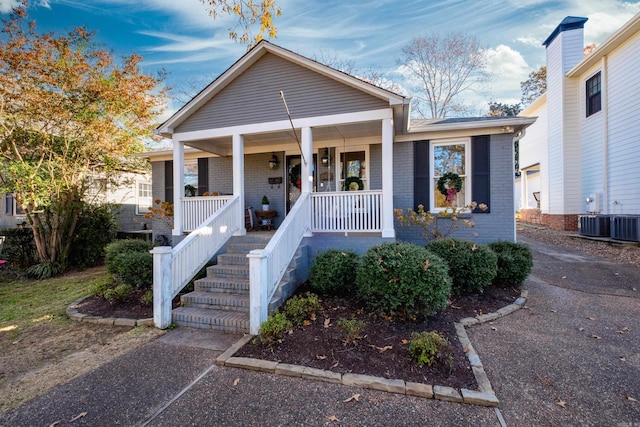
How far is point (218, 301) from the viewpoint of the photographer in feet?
15.6

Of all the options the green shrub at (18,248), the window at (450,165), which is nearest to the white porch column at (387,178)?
the window at (450,165)

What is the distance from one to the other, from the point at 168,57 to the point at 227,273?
30.9 ft

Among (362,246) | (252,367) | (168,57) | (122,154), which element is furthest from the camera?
(168,57)

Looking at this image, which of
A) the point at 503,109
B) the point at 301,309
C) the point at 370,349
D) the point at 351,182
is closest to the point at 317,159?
the point at 351,182

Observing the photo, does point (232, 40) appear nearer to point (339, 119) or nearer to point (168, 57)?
point (339, 119)

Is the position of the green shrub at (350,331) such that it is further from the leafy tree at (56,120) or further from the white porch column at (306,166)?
the leafy tree at (56,120)

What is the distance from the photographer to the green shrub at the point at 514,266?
5.66 metres

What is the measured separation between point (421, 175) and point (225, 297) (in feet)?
18.2

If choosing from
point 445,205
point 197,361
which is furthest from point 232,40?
point 445,205

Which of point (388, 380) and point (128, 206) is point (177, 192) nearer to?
point (388, 380)

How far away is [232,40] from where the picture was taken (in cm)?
557

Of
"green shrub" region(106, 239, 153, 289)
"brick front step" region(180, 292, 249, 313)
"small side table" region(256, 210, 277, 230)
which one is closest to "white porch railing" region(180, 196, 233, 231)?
"green shrub" region(106, 239, 153, 289)

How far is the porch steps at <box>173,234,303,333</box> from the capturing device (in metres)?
4.36

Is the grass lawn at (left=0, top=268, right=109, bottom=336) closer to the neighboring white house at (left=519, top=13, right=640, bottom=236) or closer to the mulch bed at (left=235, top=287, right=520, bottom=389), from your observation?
the mulch bed at (left=235, top=287, right=520, bottom=389)
